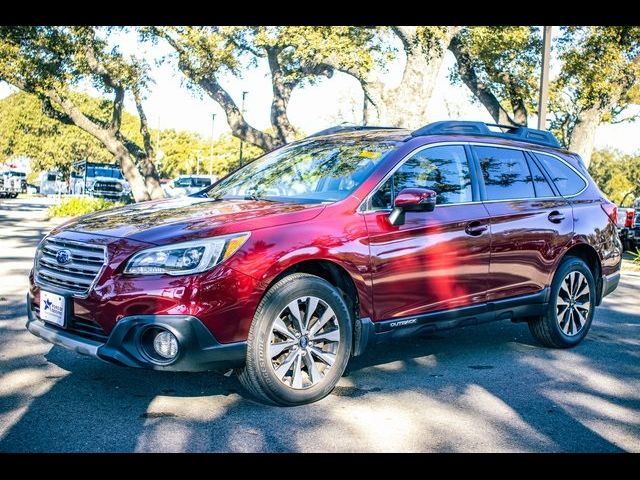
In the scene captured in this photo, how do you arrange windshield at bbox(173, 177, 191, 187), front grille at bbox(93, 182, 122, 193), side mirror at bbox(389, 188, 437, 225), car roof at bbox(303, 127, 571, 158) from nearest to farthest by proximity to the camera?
side mirror at bbox(389, 188, 437, 225), car roof at bbox(303, 127, 571, 158), front grille at bbox(93, 182, 122, 193), windshield at bbox(173, 177, 191, 187)

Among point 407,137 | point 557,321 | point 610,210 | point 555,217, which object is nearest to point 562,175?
point 555,217

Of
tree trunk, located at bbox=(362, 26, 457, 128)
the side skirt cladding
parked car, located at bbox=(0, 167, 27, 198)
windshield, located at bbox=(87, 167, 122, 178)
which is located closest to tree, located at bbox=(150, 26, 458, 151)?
tree trunk, located at bbox=(362, 26, 457, 128)

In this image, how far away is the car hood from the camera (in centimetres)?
461

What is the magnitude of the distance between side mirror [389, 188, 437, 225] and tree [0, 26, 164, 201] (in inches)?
770

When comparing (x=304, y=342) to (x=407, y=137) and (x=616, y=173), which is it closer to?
(x=407, y=137)

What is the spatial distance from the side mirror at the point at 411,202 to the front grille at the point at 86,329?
2011 mm

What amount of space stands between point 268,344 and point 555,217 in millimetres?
3097

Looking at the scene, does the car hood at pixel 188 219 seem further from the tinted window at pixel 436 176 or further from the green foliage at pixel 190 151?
the green foliage at pixel 190 151

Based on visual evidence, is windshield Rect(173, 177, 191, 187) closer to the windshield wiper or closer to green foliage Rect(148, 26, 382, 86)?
green foliage Rect(148, 26, 382, 86)

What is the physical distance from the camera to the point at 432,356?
6.39 metres

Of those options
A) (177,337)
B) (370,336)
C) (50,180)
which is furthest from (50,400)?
(50,180)

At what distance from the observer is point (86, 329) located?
4.65m

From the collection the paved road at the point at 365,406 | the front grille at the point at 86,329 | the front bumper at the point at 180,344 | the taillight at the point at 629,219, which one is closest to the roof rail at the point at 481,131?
the paved road at the point at 365,406

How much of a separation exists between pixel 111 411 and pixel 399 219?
2.21 meters
